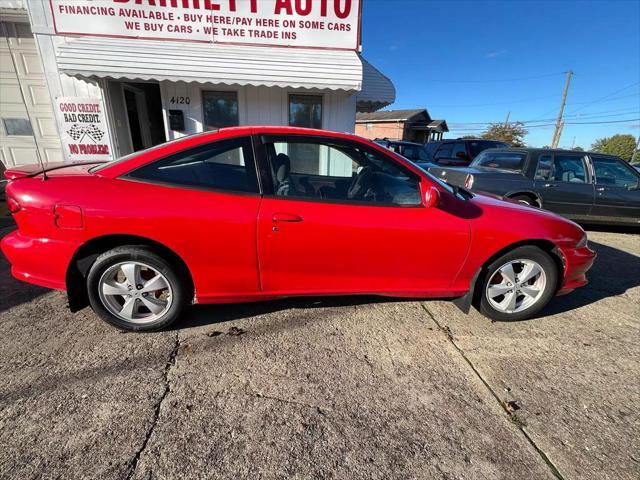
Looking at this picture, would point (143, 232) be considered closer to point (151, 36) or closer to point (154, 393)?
point (154, 393)

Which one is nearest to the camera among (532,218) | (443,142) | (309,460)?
(309,460)

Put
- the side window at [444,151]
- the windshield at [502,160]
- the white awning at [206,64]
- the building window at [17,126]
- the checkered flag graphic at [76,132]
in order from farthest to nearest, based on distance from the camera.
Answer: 1. the side window at [444,151]
2. the building window at [17,126]
3. the checkered flag graphic at [76,132]
4. the windshield at [502,160]
5. the white awning at [206,64]

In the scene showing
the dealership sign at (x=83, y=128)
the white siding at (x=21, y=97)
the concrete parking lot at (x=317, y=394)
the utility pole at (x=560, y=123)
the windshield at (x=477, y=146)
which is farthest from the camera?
the utility pole at (x=560, y=123)

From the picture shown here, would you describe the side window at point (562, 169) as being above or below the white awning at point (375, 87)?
below

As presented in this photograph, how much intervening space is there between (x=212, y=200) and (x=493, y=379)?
2.36 meters

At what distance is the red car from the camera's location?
7.22 ft

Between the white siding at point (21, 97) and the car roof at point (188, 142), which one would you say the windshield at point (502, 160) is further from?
the white siding at point (21, 97)

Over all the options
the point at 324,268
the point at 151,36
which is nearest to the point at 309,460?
the point at 324,268

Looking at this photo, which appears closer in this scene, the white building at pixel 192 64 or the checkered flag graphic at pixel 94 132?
the white building at pixel 192 64

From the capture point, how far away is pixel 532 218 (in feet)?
8.64

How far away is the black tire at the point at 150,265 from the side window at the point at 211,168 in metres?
0.56

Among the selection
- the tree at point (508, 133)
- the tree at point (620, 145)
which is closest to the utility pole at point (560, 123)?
the tree at point (508, 133)

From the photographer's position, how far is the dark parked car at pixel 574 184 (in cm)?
552

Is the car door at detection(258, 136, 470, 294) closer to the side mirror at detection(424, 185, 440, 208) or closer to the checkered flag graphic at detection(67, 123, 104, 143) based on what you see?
the side mirror at detection(424, 185, 440, 208)
